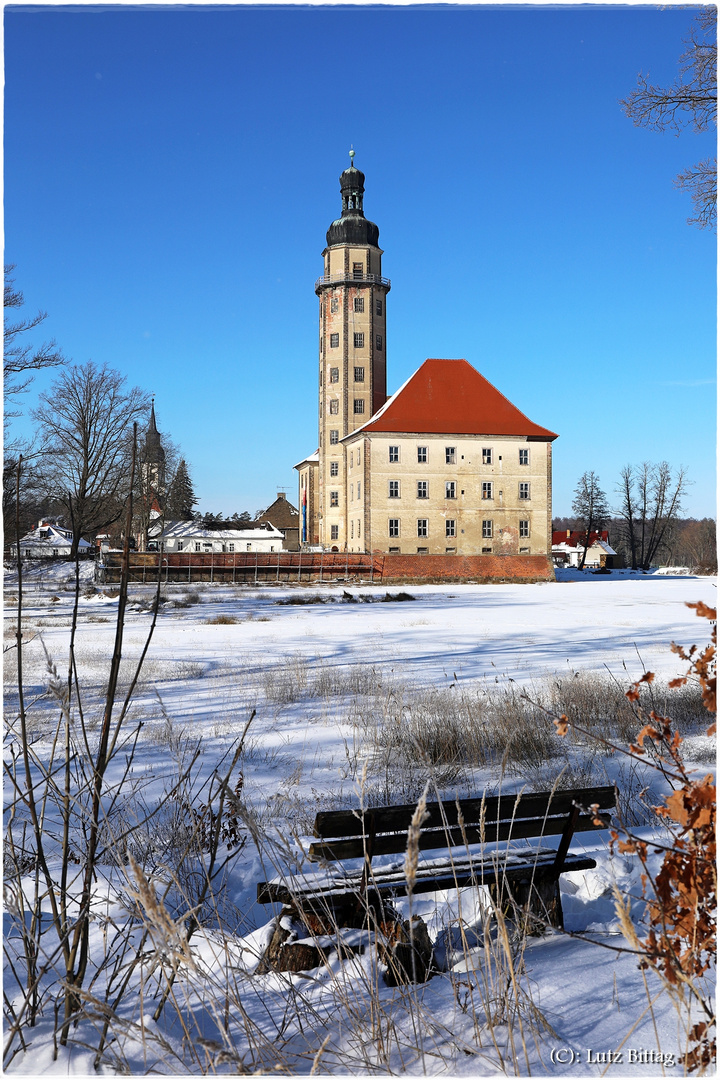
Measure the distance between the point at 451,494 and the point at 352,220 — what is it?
801 inches

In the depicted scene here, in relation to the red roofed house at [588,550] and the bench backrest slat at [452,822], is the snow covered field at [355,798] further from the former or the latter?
the red roofed house at [588,550]

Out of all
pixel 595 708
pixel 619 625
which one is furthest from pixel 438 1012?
pixel 619 625

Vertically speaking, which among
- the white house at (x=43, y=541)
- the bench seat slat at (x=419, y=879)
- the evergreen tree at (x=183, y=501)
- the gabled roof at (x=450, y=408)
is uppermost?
the gabled roof at (x=450, y=408)

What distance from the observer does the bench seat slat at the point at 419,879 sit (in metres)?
3.22

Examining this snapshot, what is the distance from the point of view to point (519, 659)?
12.7 meters

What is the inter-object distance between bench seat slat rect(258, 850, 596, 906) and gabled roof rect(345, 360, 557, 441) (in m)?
45.9

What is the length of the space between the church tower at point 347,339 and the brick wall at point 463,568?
6703 mm

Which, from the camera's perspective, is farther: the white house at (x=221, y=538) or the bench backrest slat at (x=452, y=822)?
the white house at (x=221, y=538)

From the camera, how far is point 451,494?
49.5 meters

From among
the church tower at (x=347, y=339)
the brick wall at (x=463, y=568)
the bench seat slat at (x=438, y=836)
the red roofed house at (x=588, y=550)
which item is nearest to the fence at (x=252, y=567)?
the brick wall at (x=463, y=568)

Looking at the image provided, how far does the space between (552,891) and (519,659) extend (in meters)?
9.13

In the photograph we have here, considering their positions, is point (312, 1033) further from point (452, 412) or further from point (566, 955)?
point (452, 412)

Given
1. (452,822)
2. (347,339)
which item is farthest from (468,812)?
(347,339)

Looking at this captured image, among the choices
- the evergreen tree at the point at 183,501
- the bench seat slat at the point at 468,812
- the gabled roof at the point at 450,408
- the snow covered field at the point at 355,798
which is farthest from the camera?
the evergreen tree at the point at 183,501
